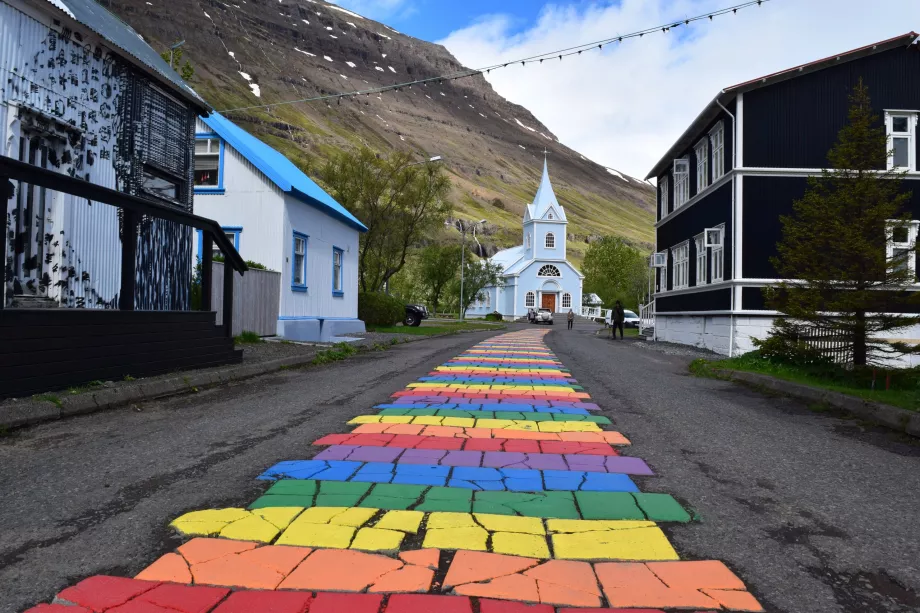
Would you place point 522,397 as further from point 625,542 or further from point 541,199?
point 541,199

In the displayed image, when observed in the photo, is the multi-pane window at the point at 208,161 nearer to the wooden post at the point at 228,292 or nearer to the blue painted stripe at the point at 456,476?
the wooden post at the point at 228,292

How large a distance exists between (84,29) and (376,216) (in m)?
22.4

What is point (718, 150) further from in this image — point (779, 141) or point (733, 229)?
point (733, 229)

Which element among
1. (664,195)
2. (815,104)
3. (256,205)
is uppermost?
(815,104)

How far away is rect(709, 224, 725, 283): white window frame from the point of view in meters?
20.3

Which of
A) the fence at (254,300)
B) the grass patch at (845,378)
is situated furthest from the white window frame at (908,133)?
the fence at (254,300)

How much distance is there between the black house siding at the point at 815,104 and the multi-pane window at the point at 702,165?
3.26m

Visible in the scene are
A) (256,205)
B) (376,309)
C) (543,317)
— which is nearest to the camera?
(256,205)

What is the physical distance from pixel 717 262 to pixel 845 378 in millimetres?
10846

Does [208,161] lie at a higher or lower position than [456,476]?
higher

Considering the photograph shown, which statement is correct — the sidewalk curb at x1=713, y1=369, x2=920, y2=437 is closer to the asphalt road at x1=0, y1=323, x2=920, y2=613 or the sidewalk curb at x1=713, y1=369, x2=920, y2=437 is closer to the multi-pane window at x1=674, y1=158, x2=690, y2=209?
the asphalt road at x1=0, y1=323, x2=920, y2=613

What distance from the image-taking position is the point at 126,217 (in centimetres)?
898

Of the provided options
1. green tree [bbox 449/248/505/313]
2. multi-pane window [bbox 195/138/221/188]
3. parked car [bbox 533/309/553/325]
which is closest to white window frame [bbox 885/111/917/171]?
multi-pane window [bbox 195/138/221/188]

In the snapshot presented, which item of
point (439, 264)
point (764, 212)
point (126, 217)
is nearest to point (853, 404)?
point (126, 217)
